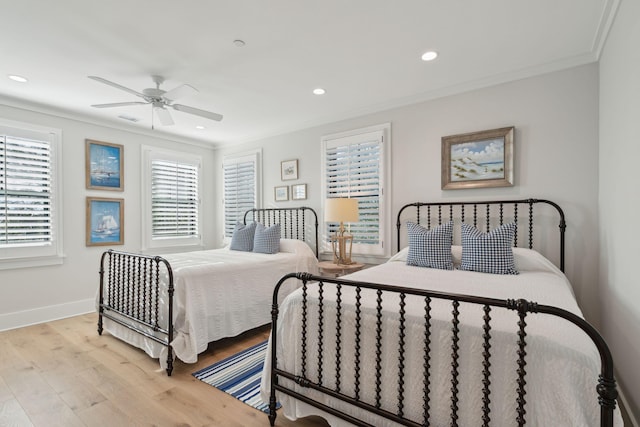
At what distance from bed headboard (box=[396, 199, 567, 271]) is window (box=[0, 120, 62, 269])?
431cm

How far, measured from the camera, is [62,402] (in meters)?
2.07

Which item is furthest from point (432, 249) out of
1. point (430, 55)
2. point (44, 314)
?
point (44, 314)

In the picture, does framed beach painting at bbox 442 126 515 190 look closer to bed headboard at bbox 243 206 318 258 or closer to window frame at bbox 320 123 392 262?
window frame at bbox 320 123 392 262

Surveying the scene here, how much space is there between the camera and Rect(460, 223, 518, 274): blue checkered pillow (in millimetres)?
2453

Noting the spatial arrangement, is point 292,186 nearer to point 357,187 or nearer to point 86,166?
point 357,187

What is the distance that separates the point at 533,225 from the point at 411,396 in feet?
7.19

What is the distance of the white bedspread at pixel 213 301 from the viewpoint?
2604mm

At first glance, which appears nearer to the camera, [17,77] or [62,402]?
[62,402]

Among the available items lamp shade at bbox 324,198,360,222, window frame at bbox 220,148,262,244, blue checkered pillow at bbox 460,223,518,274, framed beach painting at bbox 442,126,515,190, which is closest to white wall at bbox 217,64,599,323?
framed beach painting at bbox 442,126,515,190

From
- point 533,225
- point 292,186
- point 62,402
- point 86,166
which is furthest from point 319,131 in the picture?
point 62,402

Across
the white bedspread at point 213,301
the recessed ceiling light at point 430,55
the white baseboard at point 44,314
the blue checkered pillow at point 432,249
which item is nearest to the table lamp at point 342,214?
the white bedspread at point 213,301

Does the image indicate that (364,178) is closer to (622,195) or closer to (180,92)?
(180,92)

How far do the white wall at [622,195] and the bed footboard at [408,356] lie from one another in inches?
32.7

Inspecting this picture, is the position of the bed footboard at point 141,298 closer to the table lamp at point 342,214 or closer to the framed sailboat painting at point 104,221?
the framed sailboat painting at point 104,221
